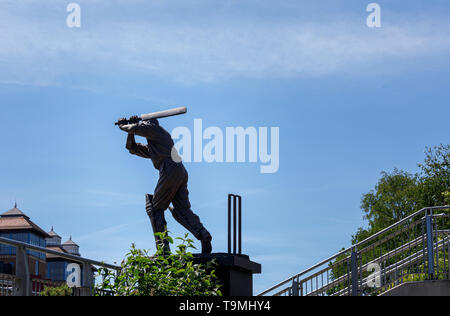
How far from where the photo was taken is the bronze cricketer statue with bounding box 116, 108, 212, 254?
1161 cm

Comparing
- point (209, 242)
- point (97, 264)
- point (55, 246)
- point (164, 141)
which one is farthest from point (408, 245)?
point (55, 246)

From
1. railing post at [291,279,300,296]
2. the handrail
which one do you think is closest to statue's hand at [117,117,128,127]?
the handrail

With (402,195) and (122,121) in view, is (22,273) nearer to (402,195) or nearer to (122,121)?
(122,121)

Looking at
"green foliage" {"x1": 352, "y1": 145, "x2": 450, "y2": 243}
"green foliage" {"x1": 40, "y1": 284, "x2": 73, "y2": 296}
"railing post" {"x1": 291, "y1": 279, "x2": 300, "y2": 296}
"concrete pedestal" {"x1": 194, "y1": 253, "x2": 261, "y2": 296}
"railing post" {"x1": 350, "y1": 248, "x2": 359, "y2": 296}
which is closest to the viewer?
"green foliage" {"x1": 40, "y1": 284, "x2": 73, "y2": 296}

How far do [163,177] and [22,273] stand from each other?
420 centimetres

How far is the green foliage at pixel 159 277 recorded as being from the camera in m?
9.63

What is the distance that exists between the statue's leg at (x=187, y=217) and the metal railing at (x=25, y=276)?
→ 2169 millimetres

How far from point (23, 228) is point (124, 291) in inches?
3066

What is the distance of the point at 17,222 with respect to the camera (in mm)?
84750

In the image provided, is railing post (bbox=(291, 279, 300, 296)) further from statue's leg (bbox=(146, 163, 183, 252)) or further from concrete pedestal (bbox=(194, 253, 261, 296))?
statue's leg (bbox=(146, 163, 183, 252))

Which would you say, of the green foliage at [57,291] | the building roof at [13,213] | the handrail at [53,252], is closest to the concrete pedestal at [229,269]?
the handrail at [53,252]

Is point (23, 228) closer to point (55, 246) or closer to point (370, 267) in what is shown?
point (55, 246)

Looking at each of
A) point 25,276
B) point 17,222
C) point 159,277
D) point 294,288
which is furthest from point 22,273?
point 17,222

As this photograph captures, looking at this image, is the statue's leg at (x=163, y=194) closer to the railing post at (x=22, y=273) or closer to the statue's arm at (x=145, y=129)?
the statue's arm at (x=145, y=129)
